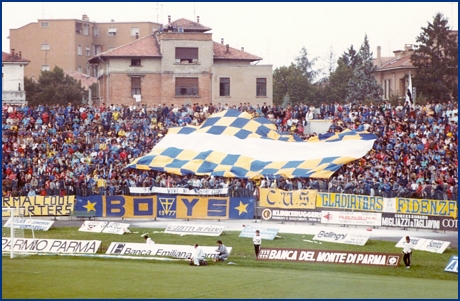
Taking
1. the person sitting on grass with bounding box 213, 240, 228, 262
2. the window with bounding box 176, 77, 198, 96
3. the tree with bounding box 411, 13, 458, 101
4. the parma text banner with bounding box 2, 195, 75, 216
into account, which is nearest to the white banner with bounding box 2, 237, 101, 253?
the person sitting on grass with bounding box 213, 240, 228, 262

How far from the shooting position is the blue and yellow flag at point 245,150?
1585 inches

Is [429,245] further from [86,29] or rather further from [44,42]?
[86,29]

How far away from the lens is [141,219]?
4266cm

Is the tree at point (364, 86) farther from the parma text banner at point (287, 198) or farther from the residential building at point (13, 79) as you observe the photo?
the parma text banner at point (287, 198)

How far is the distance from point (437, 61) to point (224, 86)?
57.3ft

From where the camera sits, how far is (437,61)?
217 feet

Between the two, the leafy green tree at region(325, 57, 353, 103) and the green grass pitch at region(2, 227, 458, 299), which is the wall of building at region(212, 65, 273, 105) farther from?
the green grass pitch at region(2, 227, 458, 299)

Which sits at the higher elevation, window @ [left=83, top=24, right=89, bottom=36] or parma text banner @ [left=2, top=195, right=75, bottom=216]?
window @ [left=83, top=24, right=89, bottom=36]

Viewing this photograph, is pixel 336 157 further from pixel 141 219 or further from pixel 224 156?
pixel 141 219

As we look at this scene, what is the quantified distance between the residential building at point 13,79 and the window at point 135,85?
14.8 metres

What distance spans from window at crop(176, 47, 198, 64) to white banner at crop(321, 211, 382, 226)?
95.5 ft

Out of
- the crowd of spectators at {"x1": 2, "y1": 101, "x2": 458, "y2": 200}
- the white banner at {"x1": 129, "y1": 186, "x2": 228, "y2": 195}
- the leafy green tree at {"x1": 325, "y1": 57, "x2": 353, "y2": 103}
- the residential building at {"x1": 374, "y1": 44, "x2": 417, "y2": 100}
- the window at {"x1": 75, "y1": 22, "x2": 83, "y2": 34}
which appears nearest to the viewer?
the crowd of spectators at {"x1": 2, "y1": 101, "x2": 458, "y2": 200}

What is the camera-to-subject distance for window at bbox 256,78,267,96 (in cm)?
6469

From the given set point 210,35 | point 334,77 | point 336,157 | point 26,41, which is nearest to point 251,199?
point 336,157
